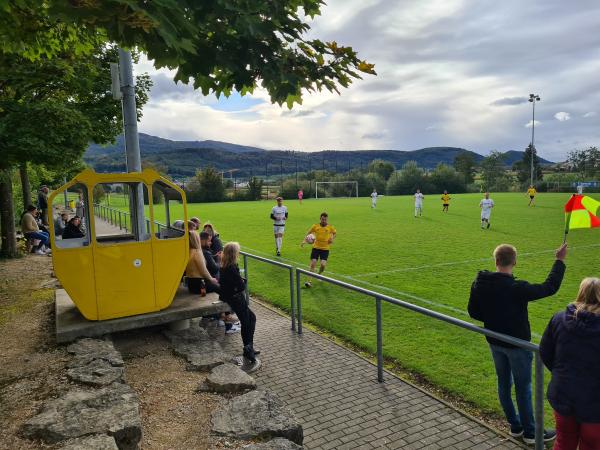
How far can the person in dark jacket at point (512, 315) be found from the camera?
4023 millimetres

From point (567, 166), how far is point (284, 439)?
140 m

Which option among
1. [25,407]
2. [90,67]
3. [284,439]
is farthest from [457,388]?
[90,67]

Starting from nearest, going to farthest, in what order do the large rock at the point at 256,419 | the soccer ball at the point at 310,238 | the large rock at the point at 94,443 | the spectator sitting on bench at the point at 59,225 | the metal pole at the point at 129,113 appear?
the large rock at the point at 94,443 < the large rock at the point at 256,419 < the metal pole at the point at 129,113 < the soccer ball at the point at 310,238 < the spectator sitting on bench at the point at 59,225

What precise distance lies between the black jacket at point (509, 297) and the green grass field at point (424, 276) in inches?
10.8

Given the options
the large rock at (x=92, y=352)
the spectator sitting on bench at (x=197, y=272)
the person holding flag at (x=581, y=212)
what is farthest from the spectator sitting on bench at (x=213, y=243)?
the person holding flag at (x=581, y=212)

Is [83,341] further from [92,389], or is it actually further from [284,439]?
[284,439]

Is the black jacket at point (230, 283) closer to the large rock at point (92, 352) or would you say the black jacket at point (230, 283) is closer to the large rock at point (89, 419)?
the large rock at point (92, 352)

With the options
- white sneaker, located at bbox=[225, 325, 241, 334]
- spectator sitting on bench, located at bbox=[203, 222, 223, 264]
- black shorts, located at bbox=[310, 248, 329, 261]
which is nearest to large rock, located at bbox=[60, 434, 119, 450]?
white sneaker, located at bbox=[225, 325, 241, 334]

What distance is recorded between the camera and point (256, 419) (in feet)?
13.3

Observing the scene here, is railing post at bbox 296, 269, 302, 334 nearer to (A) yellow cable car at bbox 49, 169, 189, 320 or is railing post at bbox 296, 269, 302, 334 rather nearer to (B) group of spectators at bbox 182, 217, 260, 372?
(B) group of spectators at bbox 182, 217, 260, 372

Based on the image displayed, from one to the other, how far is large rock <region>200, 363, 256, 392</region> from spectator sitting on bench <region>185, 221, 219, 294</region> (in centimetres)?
208

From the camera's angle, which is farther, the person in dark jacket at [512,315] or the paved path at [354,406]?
the paved path at [354,406]

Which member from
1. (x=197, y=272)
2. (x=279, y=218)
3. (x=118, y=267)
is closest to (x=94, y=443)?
(x=118, y=267)

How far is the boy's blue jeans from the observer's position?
4.02 m
